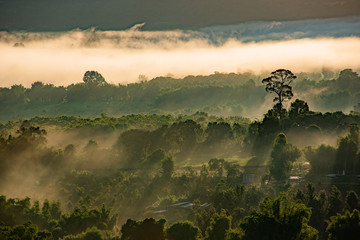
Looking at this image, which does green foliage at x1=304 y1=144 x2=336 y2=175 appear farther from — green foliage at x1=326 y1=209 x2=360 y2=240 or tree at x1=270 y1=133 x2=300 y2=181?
green foliage at x1=326 y1=209 x2=360 y2=240

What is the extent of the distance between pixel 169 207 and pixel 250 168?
26705 millimetres

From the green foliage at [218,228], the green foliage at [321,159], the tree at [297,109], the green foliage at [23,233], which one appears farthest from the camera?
the tree at [297,109]

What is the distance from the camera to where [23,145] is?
463ft

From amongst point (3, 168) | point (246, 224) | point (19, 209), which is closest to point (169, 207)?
point (19, 209)

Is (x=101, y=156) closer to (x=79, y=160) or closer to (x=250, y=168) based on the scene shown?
(x=79, y=160)

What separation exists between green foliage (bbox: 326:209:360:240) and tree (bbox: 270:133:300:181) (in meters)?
40.5

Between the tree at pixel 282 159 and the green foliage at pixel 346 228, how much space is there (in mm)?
40506

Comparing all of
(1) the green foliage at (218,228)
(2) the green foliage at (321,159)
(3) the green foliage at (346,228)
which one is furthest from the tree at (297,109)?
(3) the green foliage at (346,228)

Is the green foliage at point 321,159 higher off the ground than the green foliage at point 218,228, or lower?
higher

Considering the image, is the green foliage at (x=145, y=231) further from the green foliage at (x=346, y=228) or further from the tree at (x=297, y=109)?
the tree at (x=297, y=109)

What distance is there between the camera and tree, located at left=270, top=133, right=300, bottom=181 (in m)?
108

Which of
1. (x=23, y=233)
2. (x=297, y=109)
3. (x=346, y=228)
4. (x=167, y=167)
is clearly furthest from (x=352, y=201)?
(x=297, y=109)

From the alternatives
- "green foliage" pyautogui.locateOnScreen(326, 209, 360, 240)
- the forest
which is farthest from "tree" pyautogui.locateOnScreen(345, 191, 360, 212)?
"green foliage" pyautogui.locateOnScreen(326, 209, 360, 240)

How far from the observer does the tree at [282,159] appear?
108 meters
